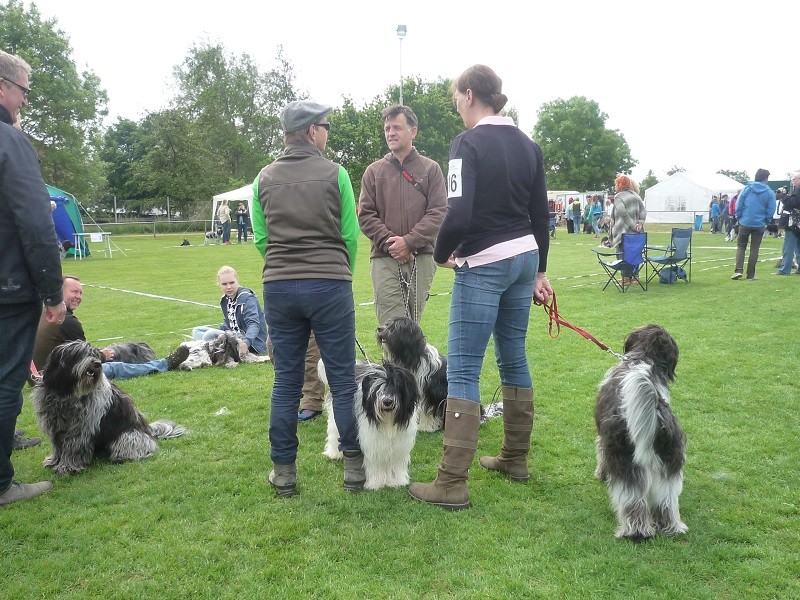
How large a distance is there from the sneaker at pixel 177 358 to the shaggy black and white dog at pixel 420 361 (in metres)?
2.98

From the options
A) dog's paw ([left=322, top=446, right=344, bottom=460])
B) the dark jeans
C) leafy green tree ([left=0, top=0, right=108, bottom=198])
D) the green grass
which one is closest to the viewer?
the green grass

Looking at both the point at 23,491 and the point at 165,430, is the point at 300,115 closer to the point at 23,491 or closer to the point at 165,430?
the point at 165,430

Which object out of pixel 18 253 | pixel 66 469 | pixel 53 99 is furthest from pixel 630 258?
pixel 53 99

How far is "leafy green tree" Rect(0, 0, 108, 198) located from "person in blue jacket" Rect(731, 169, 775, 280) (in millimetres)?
33073

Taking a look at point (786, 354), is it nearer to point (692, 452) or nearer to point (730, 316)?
point (730, 316)

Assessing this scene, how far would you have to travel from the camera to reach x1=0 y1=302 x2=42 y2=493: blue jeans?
320 centimetres

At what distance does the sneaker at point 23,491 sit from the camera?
339cm

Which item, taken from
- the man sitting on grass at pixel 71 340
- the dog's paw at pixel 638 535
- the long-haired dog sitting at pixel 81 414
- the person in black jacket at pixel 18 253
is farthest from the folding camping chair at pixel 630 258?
the person in black jacket at pixel 18 253

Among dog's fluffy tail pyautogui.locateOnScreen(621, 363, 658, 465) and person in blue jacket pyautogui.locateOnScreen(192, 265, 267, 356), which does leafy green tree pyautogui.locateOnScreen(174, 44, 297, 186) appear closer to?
person in blue jacket pyautogui.locateOnScreen(192, 265, 267, 356)

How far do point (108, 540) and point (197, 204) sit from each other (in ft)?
156

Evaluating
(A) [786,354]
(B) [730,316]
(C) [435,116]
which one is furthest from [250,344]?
(C) [435,116]

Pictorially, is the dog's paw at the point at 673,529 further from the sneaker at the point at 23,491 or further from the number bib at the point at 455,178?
the sneaker at the point at 23,491

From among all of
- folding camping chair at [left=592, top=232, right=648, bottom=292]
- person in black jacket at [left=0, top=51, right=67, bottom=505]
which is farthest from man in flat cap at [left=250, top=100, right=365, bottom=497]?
folding camping chair at [left=592, top=232, right=648, bottom=292]

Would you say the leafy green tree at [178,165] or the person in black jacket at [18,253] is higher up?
the leafy green tree at [178,165]
